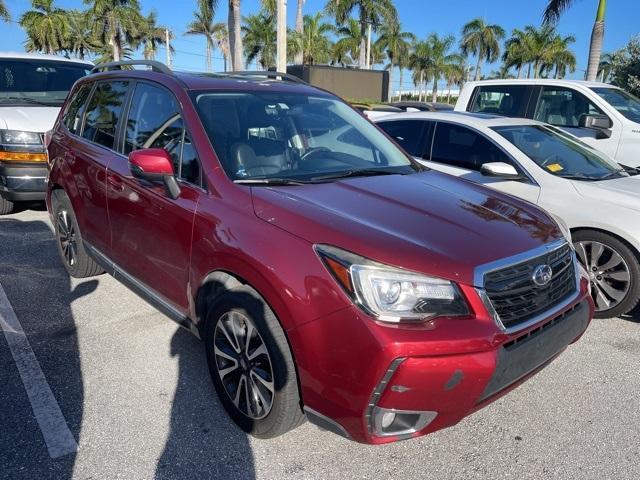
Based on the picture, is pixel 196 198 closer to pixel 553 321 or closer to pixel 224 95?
pixel 224 95

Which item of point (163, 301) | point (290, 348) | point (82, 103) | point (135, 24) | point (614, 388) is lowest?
point (614, 388)

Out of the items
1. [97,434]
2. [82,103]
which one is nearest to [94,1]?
[82,103]

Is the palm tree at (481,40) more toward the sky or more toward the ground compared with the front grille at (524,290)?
more toward the sky

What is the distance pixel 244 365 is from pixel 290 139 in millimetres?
1449

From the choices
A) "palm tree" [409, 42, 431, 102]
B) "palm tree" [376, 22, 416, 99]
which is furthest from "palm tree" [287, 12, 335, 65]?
"palm tree" [409, 42, 431, 102]

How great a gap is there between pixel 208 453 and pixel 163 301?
40.6 inches

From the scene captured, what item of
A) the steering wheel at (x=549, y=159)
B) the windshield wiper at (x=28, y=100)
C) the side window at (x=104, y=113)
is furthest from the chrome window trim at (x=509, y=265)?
the windshield wiper at (x=28, y=100)

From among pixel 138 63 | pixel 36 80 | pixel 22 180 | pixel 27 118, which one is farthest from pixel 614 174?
pixel 36 80

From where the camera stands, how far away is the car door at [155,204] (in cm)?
282

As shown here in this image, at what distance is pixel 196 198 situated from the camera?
8.93 ft

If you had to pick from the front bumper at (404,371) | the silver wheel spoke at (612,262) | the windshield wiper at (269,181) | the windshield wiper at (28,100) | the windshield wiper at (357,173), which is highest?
the windshield wiper at (28,100)

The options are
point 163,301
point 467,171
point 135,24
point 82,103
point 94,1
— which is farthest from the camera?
point 135,24

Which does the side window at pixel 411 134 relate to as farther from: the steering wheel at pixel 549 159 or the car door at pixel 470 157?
the steering wheel at pixel 549 159

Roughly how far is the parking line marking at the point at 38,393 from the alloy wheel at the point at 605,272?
386cm
